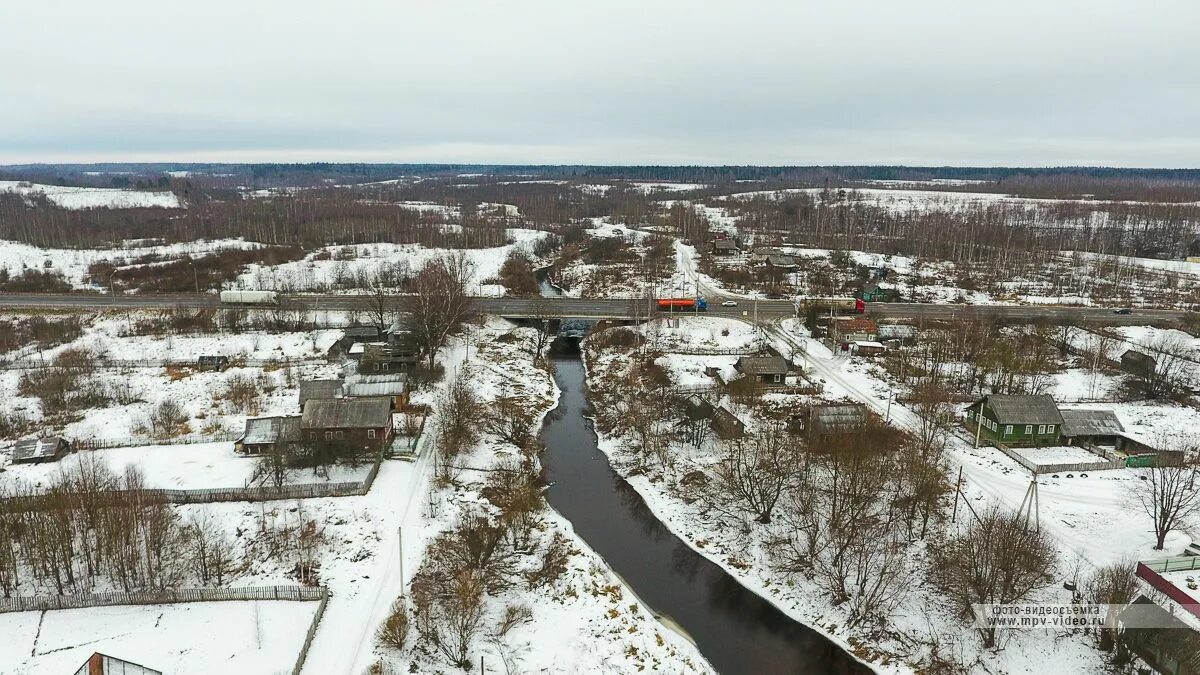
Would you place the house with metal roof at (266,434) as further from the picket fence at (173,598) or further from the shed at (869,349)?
the shed at (869,349)

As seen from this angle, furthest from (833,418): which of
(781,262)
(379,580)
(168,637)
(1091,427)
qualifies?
(781,262)

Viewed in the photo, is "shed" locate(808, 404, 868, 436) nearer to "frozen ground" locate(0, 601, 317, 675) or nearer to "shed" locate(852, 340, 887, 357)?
"shed" locate(852, 340, 887, 357)

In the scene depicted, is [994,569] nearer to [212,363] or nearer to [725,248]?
[212,363]

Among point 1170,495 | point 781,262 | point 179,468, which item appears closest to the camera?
point 1170,495

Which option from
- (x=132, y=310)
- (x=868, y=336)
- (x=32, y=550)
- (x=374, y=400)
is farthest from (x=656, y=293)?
(x=32, y=550)

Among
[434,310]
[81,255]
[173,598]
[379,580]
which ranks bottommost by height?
[379,580]

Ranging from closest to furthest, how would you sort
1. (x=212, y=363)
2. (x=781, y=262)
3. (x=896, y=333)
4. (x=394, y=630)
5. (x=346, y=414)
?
(x=394, y=630) < (x=346, y=414) < (x=212, y=363) < (x=896, y=333) < (x=781, y=262)

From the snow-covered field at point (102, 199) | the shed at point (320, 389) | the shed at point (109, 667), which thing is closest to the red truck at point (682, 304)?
the shed at point (320, 389)

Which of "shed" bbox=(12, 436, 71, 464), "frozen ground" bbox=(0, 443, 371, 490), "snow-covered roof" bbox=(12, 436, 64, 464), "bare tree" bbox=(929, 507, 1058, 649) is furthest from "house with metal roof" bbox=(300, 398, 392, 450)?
"bare tree" bbox=(929, 507, 1058, 649)
